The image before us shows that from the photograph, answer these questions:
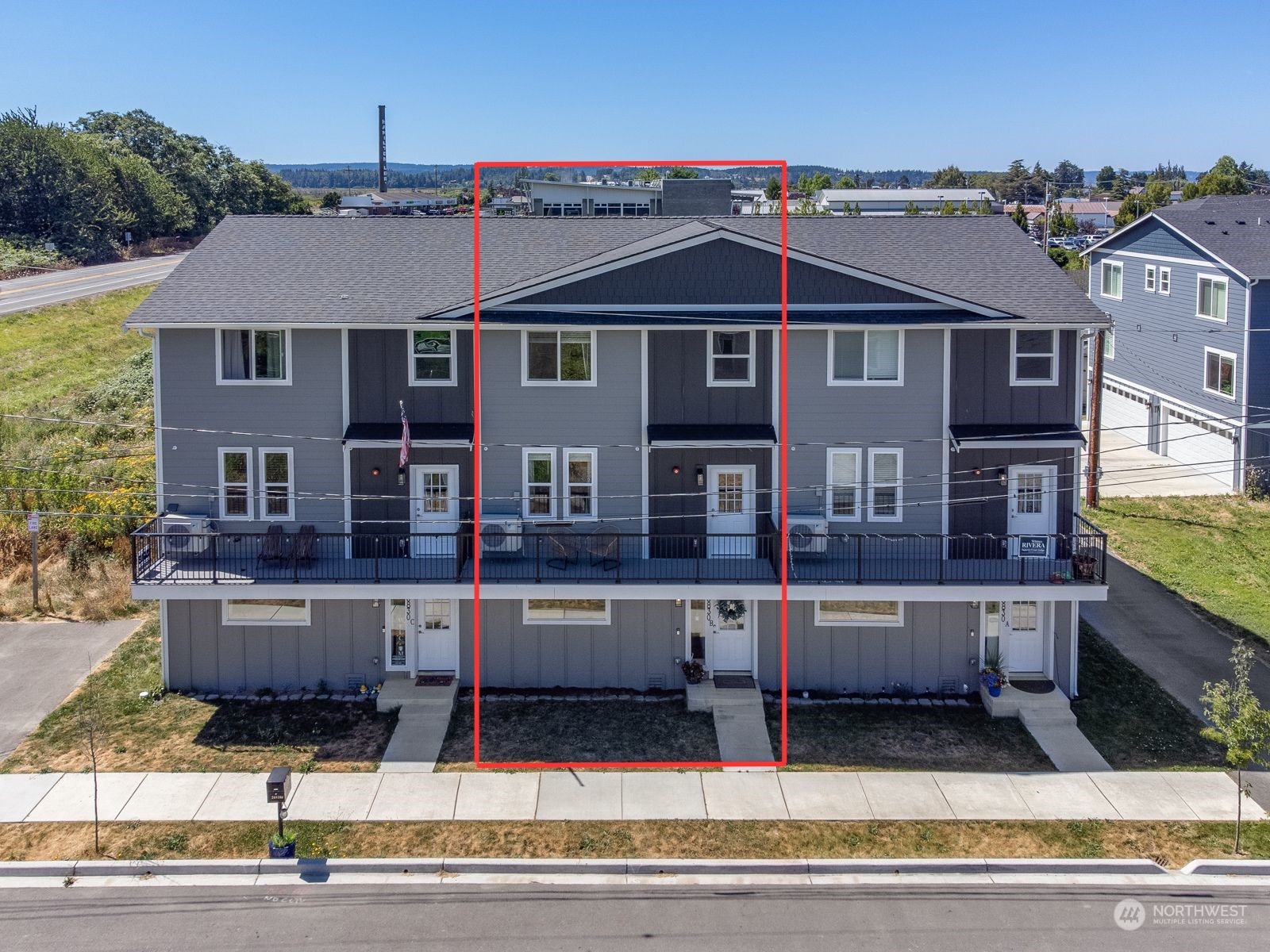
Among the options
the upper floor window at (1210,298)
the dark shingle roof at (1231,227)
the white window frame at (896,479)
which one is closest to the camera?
the white window frame at (896,479)

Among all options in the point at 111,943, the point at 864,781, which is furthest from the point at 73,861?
the point at 864,781

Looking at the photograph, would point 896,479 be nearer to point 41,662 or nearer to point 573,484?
point 573,484

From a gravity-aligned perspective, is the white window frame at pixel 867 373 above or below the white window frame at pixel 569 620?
above

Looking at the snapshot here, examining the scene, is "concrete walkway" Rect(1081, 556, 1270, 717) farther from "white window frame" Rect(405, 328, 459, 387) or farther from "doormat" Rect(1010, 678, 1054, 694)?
"white window frame" Rect(405, 328, 459, 387)

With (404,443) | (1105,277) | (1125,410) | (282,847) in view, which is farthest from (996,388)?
(1105,277)

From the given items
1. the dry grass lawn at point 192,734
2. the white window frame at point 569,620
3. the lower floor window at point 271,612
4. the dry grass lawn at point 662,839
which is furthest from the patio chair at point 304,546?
the dry grass lawn at point 662,839

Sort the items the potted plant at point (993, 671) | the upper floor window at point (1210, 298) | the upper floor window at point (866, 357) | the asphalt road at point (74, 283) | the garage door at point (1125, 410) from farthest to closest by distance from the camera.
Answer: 1. the asphalt road at point (74, 283)
2. the garage door at point (1125, 410)
3. the upper floor window at point (1210, 298)
4. the upper floor window at point (866, 357)
5. the potted plant at point (993, 671)

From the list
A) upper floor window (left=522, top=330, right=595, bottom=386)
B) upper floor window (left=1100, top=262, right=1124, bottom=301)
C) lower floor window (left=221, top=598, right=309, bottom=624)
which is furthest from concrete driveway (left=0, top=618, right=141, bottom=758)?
upper floor window (left=1100, top=262, right=1124, bottom=301)

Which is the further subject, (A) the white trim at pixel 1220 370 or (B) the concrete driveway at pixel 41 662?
(A) the white trim at pixel 1220 370

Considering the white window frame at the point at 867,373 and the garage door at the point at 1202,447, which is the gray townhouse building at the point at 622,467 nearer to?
the white window frame at the point at 867,373
